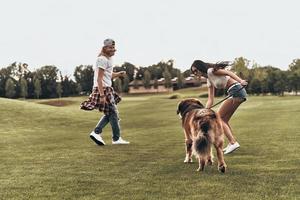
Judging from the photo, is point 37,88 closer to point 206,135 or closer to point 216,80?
point 216,80

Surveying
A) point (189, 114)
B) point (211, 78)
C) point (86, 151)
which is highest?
point (211, 78)

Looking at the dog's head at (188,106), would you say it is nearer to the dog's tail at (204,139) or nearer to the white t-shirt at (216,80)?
the white t-shirt at (216,80)

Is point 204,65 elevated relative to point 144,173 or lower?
elevated

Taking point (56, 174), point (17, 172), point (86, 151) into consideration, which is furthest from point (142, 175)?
point (86, 151)

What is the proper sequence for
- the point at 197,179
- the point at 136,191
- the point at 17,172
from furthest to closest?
the point at 17,172 < the point at 197,179 < the point at 136,191

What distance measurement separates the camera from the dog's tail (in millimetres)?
6496

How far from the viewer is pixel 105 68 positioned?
1045cm

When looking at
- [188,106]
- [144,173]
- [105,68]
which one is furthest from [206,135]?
[105,68]

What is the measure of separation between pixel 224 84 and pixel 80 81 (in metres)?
118

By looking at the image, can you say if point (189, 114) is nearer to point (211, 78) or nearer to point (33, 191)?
point (211, 78)

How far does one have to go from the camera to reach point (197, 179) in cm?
604

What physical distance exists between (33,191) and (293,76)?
93.2 meters

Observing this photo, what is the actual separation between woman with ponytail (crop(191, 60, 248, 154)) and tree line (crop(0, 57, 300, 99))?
7663cm

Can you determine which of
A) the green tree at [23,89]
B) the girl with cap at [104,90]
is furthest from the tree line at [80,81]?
the girl with cap at [104,90]
